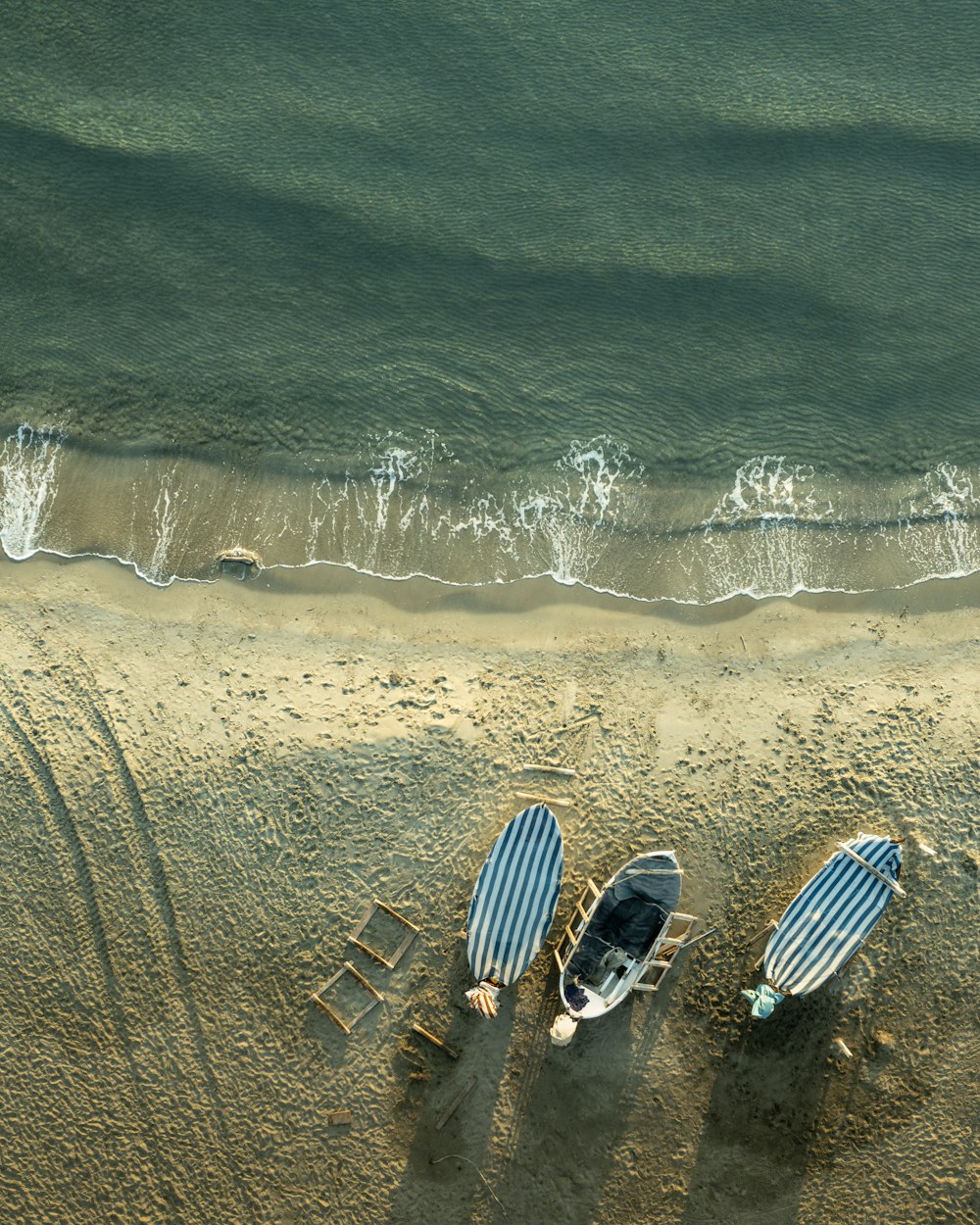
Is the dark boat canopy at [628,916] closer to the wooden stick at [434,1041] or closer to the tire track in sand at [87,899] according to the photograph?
the wooden stick at [434,1041]

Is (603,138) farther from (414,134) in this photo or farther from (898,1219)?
(898,1219)

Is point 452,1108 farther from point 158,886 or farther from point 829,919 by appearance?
point 829,919

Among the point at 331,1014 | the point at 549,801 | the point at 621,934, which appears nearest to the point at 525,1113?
the point at 621,934

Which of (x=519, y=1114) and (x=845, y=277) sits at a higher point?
(x=845, y=277)

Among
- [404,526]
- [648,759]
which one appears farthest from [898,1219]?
[404,526]

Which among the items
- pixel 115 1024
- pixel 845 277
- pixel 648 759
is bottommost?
pixel 115 1024

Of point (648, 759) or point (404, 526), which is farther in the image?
point (404, 526)
